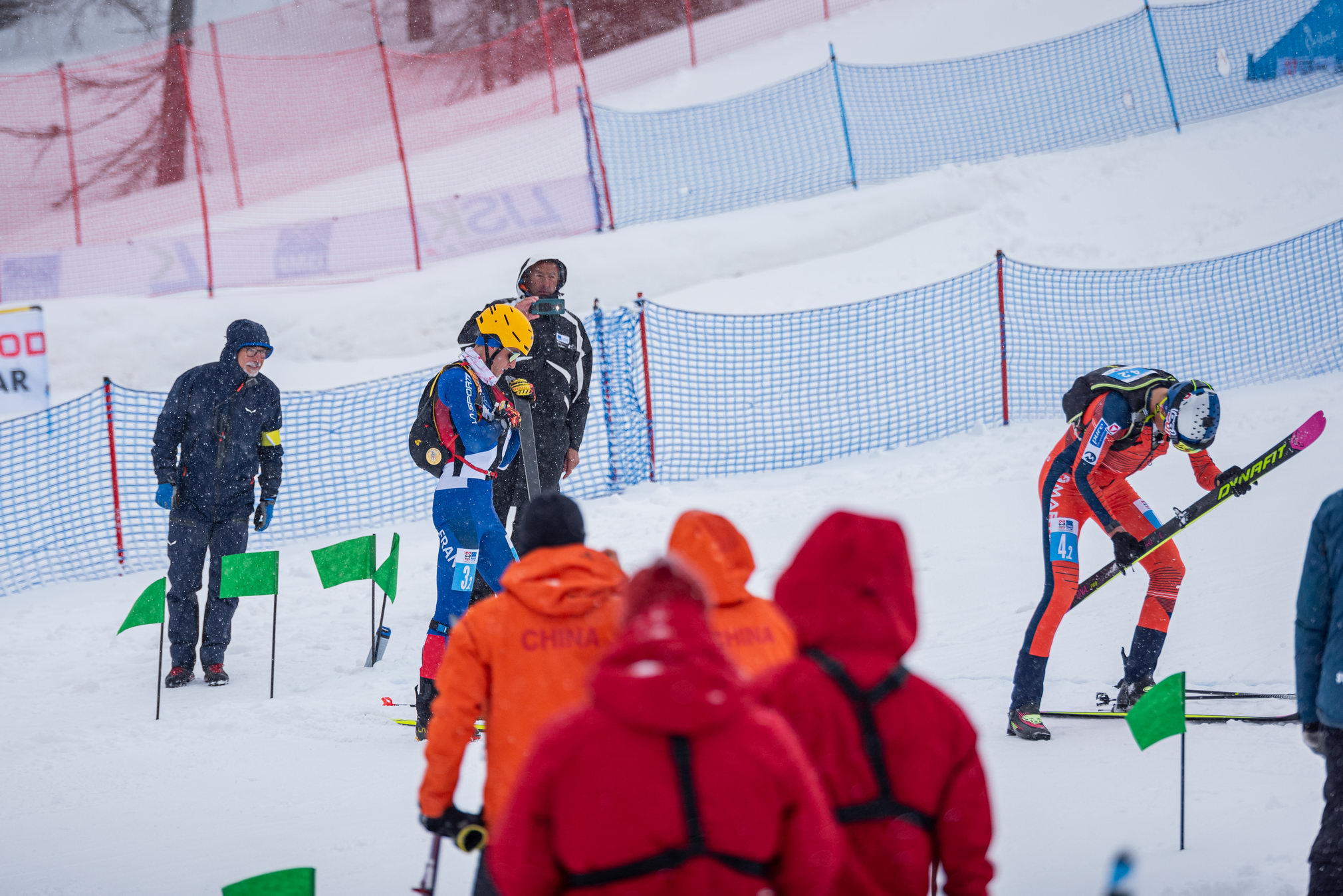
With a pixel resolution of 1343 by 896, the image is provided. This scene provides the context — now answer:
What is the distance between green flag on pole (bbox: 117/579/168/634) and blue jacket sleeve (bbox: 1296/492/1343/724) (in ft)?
17.2

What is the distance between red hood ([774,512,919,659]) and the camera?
2.32m

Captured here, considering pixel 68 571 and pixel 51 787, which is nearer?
pixel 51 787

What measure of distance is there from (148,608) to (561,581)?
13.7ft

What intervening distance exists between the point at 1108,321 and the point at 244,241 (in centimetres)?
1060

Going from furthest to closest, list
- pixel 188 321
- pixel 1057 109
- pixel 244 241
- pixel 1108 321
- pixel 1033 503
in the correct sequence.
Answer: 1. pixel 1057 109
2. pixel 244 241
3. pixel 188 321
4. pixel 1108 321
5. pixel 1033 503

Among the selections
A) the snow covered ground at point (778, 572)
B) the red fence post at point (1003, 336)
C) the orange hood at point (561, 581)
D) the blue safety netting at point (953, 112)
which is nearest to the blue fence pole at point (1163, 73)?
the blue safety netting at point (953, 112)

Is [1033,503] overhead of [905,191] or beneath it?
beneath

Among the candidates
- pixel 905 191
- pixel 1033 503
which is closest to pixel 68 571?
pixel 1033 503

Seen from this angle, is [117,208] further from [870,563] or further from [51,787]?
[870,563]

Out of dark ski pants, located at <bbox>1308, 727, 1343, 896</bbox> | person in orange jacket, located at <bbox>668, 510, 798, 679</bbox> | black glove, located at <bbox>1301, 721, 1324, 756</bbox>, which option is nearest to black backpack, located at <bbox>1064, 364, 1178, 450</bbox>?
black glove, located at <bbox>1301, 721, 1324, 756</bbox>

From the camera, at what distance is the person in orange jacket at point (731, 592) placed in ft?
9.91

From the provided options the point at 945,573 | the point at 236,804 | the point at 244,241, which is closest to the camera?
the point at 236,804

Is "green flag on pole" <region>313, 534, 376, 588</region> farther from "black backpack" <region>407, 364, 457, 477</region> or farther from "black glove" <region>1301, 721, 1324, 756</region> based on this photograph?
"black glove" <region>1301, 721, 1324, 756</region>

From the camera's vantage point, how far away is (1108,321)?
11547mm
